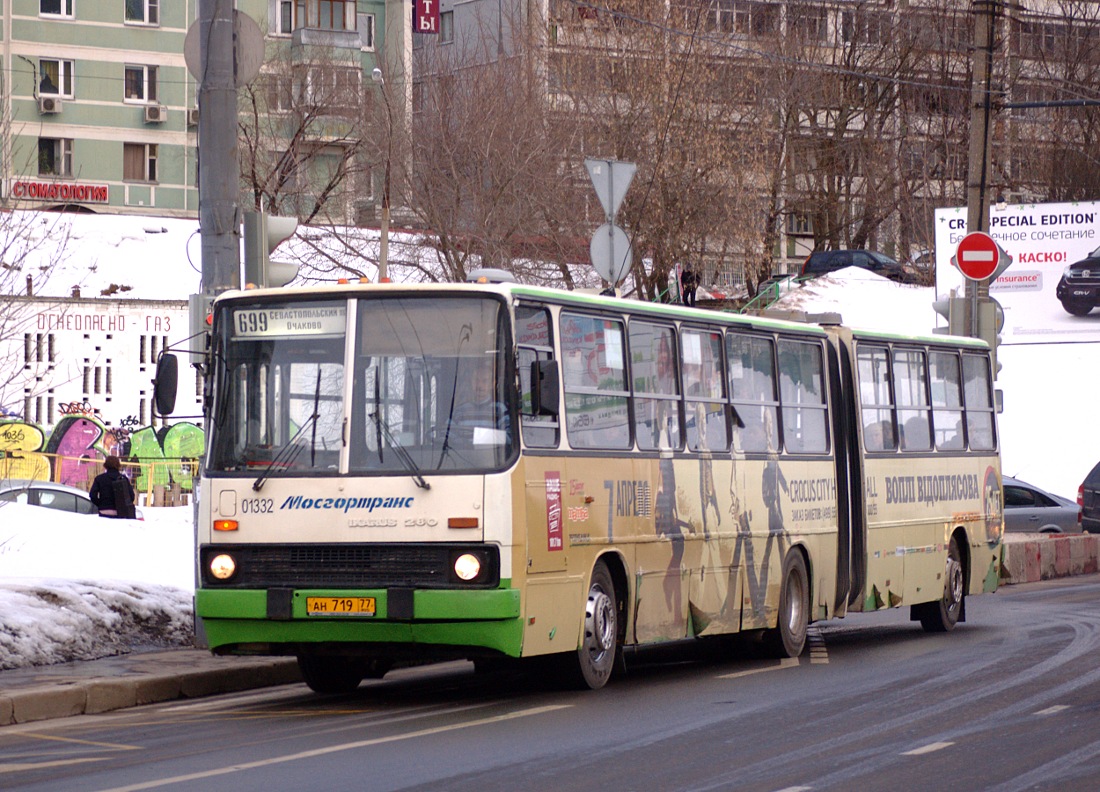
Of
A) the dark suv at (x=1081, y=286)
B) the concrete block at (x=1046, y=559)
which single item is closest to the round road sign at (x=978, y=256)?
the concrete block at (x=1046, y=559)

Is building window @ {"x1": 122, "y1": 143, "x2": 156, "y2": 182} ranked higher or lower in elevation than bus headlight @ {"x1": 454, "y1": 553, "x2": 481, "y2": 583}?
higher

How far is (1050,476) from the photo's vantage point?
136 ft

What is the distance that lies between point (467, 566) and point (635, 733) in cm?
169

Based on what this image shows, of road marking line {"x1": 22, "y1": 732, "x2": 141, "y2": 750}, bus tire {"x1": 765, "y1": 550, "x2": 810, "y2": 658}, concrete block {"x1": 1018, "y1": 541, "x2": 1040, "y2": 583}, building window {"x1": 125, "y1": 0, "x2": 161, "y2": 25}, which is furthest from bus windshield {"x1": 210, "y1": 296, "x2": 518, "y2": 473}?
building window {"x1": 125, "y1": 0, "x2": 161, "y2": 25}

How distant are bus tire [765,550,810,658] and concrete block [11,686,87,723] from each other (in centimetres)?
596

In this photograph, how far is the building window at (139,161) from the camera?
241 ft

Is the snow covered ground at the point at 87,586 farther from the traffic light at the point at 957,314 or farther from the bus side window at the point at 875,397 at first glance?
the traffic light at the point at 957,314

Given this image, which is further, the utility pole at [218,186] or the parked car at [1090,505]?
the parked car at [1090,505]

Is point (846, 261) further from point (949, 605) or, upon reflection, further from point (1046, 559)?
point (949, 605)

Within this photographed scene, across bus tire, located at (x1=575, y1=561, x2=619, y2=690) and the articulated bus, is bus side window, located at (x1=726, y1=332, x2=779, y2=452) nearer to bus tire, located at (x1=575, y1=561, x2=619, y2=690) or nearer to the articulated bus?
the articulated bus

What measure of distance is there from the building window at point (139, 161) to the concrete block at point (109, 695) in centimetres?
6306

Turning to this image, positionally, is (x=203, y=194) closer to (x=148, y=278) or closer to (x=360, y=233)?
(x=360, y=233)

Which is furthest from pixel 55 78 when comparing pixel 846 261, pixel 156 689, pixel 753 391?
pixel 156 689

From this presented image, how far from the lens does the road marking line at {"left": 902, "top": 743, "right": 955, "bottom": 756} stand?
385 inches
